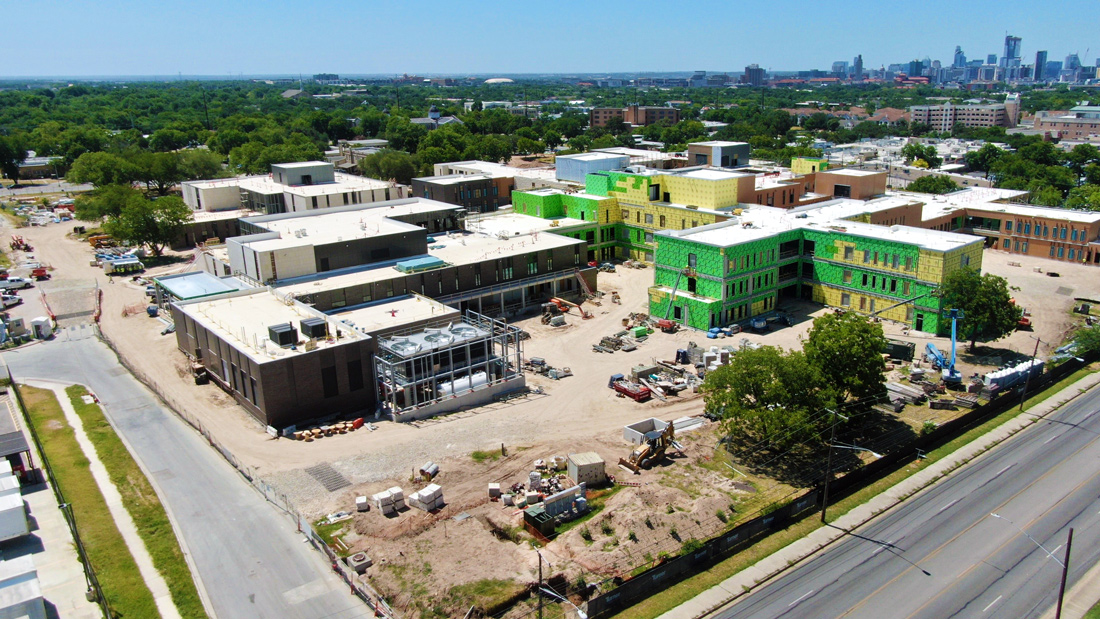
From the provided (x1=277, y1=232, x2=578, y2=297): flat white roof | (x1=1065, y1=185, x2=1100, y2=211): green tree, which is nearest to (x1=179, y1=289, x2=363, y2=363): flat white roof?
(x1=277, y1=232, x2=578, y2=297): flat white roof

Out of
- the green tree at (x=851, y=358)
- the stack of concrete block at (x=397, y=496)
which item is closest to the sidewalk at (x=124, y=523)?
the stack of concrete block at (x=397, y=496)

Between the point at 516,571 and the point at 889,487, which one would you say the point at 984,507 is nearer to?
the point at 889,487

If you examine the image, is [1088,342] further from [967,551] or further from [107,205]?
[107,205]

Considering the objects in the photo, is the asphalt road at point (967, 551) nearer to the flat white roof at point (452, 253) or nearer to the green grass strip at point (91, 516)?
the green grass strip at point (91, 516)

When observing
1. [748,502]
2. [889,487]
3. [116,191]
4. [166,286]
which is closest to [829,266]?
[889,487]

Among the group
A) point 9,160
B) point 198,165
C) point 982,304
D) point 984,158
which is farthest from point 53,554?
point 984,158
